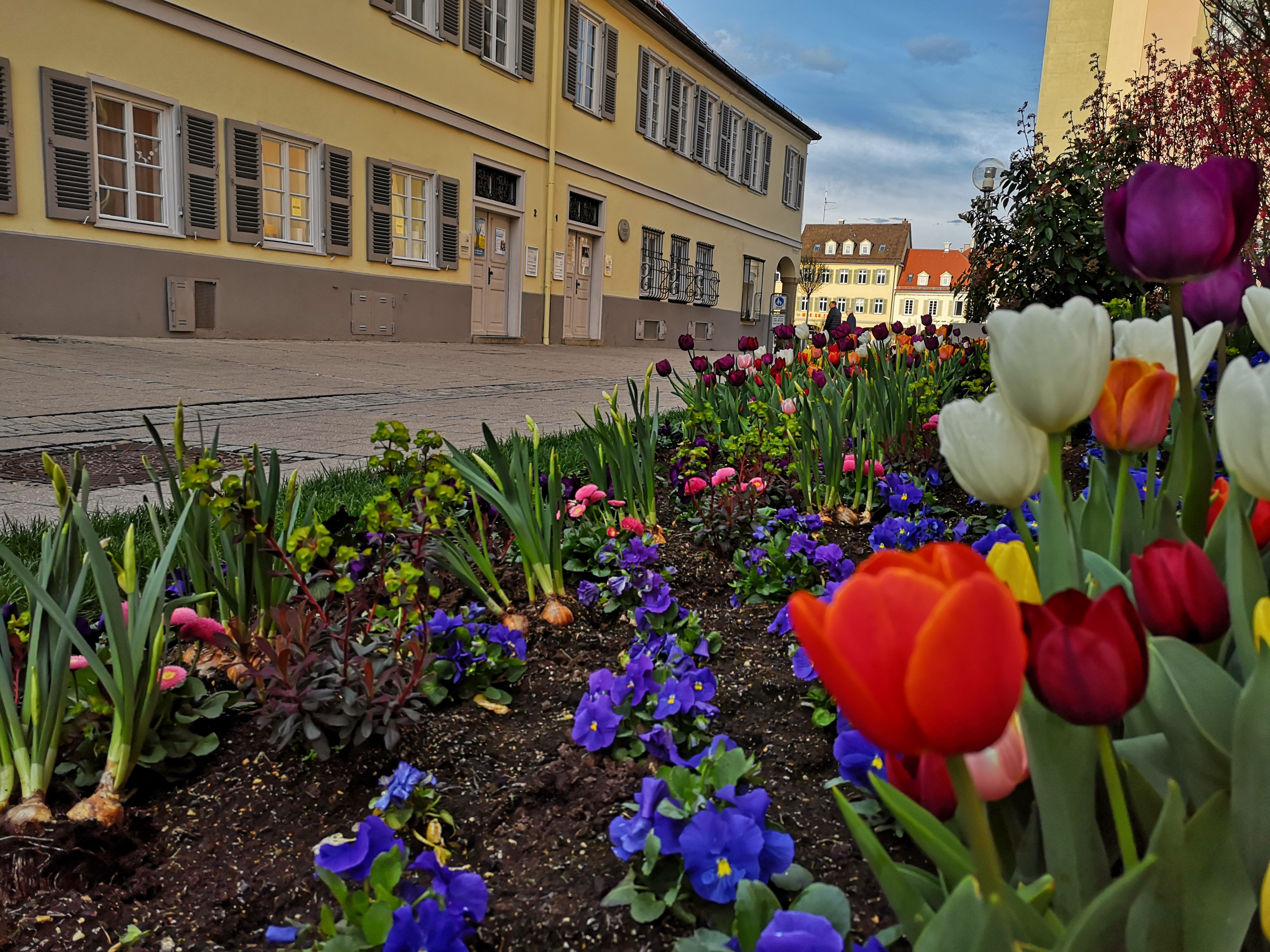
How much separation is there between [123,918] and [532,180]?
15.2 m

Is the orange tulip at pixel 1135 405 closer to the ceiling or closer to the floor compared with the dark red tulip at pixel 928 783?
closer to the ceiling

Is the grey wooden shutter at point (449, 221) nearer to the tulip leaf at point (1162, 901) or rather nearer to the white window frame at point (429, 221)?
the white window frame at point (429, 221)

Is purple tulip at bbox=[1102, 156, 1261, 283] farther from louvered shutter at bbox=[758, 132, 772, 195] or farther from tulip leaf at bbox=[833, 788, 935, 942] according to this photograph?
louvered shutter at bbox=[758, 132, 772, 195]

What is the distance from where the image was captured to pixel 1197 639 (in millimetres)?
636

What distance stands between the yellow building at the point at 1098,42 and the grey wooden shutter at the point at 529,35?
7.90 metres

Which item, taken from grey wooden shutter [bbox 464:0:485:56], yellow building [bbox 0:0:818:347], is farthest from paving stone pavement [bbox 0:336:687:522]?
grey wooden shutter [bbox 464:0:485:56]

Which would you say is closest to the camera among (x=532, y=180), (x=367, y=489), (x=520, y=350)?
(x=367, y=489)

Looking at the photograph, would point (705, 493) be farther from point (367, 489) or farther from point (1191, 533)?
point (1191, 533)

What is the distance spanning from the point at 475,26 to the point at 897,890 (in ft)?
48.2

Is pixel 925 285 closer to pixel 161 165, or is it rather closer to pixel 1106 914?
pixel 161 165

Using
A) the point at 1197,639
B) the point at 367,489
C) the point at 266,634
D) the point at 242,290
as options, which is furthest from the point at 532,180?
the point at 1197,639

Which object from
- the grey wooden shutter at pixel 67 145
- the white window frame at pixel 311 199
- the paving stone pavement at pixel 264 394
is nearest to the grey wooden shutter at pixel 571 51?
the white window frame at pixel 311 199

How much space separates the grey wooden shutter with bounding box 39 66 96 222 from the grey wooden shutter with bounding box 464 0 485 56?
19.3 feet

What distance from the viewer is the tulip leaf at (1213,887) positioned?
22.1 inches
